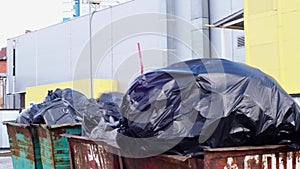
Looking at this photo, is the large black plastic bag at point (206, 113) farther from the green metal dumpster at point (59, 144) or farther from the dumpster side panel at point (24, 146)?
the dumpster side panel at point (24, 146)

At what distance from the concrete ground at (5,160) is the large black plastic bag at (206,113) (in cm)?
792

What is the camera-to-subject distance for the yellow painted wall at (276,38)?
739 centimetres

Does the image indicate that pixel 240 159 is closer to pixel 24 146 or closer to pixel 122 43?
pixel 24 146

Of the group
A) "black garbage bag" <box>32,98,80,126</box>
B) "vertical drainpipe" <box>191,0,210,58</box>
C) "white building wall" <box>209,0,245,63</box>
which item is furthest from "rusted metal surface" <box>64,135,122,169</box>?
"vertical drainpipe" <box>191,0,210,58</box>

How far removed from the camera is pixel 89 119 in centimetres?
484

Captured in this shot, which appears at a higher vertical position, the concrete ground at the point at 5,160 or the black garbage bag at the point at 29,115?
the black garbage bag at the point at 29,115

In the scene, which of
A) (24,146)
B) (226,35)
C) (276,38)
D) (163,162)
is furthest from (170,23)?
(163,162)

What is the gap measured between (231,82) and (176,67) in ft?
1.76

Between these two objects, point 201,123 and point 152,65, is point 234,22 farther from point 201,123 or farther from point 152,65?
point 201,123

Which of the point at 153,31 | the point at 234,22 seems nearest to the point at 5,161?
the point at 234,22

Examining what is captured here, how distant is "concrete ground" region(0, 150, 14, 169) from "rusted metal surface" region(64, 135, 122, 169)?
19.2ft

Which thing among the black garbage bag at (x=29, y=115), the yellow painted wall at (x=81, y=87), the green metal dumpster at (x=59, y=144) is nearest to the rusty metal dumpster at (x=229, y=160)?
the green metal dumpster at (x=59, y=144)

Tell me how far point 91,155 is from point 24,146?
2.79 m

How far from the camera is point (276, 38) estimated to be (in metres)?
7.79
